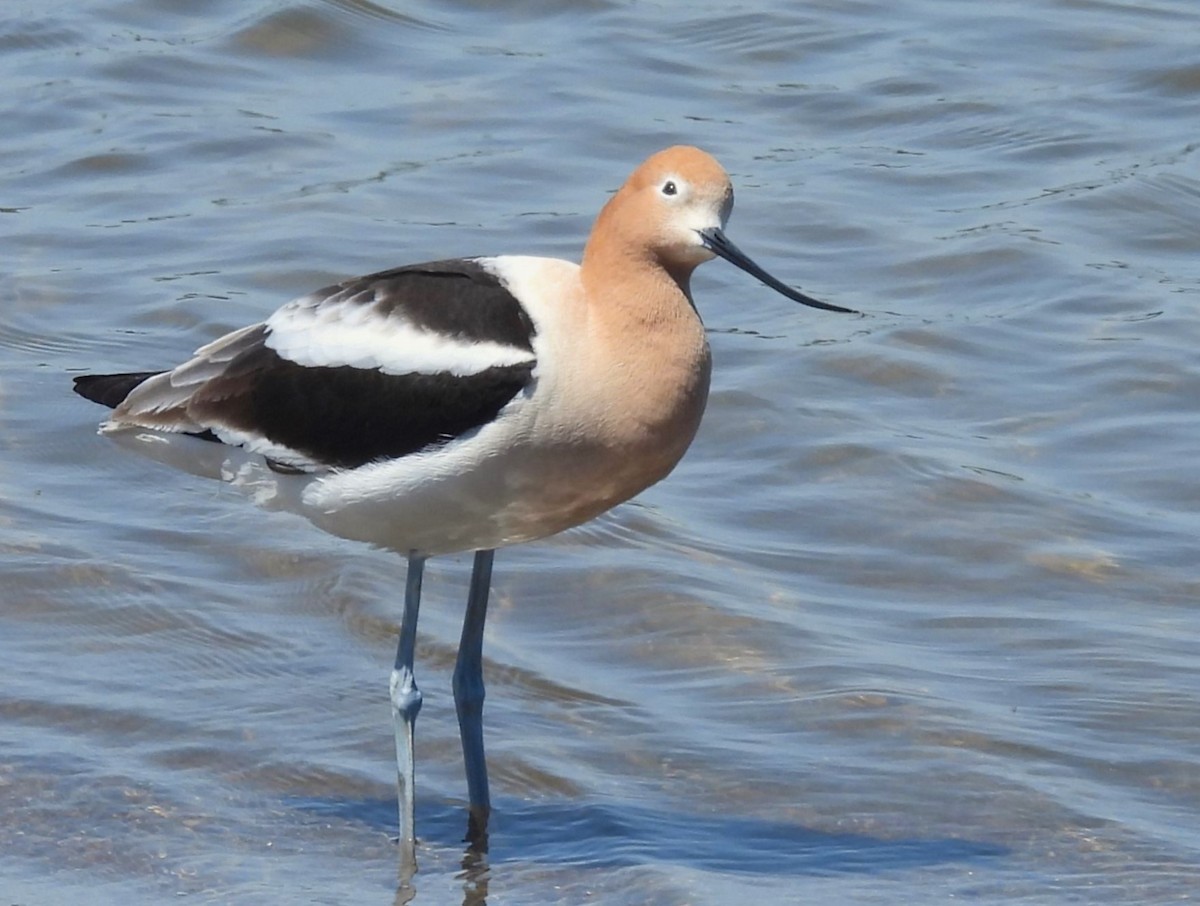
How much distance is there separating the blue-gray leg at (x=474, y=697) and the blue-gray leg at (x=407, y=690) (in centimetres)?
17

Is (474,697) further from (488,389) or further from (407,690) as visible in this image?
(488,389)

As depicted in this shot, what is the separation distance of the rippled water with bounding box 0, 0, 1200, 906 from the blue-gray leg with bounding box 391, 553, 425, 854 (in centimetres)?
19

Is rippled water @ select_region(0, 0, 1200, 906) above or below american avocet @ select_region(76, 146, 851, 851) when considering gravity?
below

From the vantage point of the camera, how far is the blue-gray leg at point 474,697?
240 inches

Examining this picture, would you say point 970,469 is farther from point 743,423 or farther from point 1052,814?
point 1052,814

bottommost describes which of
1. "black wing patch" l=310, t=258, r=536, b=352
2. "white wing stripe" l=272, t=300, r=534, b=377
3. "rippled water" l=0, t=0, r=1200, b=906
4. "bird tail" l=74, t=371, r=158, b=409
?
"rippled water" l=0, t=0, r=1200, b=906

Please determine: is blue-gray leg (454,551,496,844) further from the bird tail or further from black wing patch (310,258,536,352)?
the bird tail

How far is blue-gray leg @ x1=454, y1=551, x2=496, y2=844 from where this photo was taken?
6.09 meters

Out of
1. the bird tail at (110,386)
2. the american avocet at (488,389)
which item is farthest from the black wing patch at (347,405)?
the bird tail at (110,386)

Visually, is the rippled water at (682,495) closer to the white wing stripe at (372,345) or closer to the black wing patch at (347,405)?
the black wing patch at (347,405)

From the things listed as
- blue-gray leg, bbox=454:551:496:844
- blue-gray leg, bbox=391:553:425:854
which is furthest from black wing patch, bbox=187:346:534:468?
blue-gray leg, bbox=454:551:496:844

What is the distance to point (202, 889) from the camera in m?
5.59

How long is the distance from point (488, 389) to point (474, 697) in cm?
107

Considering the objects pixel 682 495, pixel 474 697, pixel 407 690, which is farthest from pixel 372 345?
pixel 682 495
